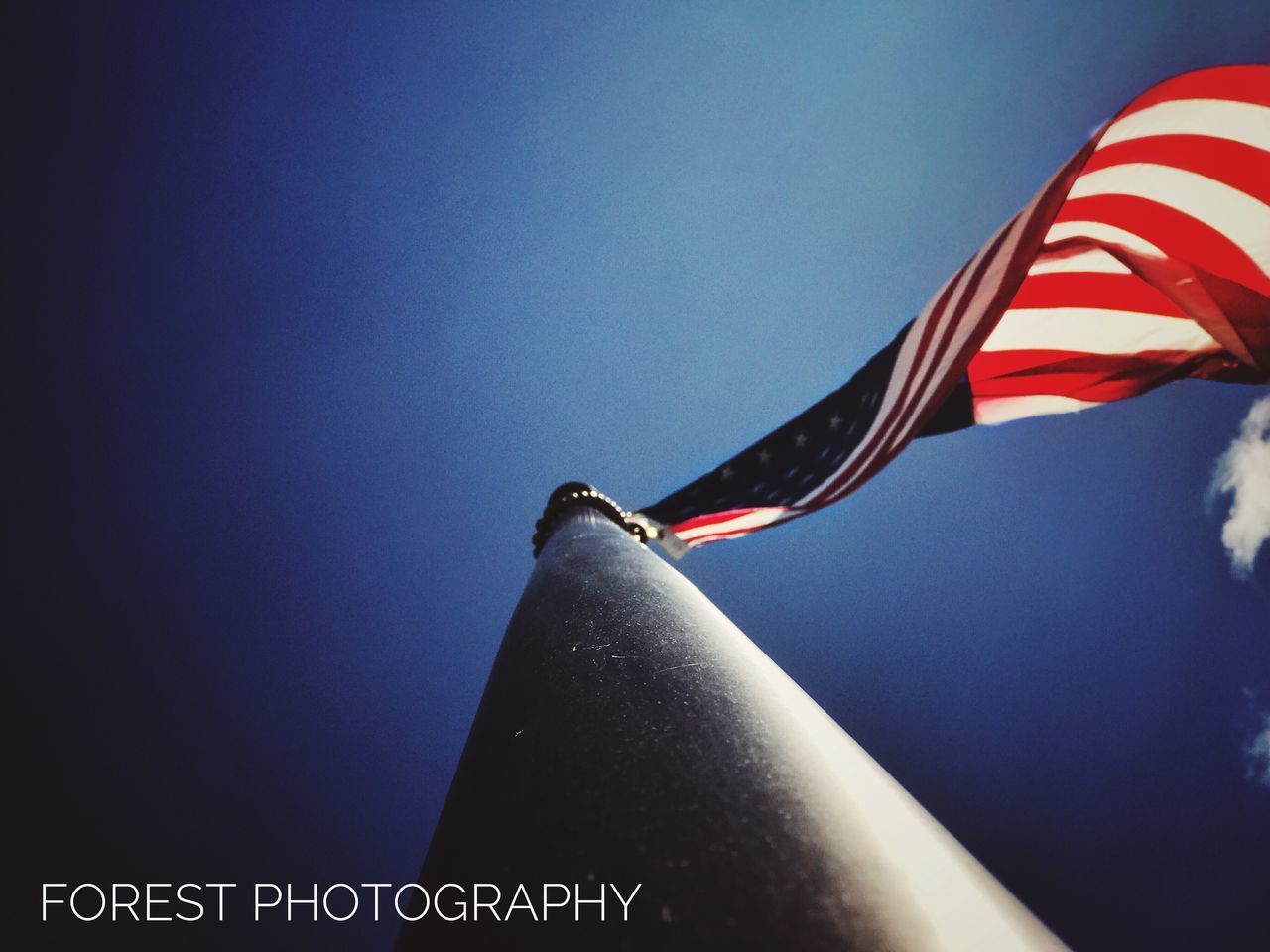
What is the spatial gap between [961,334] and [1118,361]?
1975 millimetres

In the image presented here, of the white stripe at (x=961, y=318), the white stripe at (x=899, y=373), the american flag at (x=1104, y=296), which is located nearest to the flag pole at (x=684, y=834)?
the white stripe at (x=961, y=318)

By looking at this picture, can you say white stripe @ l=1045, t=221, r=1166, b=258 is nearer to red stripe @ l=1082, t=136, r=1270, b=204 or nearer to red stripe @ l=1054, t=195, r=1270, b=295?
red stripe @ l=1054, t=195, r=1270, b=295

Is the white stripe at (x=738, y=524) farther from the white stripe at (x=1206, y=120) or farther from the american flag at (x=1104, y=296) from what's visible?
the white stripe at (x=1206, y=120)

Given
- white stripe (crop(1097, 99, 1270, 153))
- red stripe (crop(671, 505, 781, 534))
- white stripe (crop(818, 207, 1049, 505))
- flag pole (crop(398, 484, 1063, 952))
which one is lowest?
flag pole (crop(398, 484, 1063, 952))

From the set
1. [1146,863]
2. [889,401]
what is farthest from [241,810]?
[1146,863]

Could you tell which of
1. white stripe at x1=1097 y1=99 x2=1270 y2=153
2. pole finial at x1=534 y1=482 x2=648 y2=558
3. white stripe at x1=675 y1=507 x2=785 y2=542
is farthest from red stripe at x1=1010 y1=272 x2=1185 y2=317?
pole finial at x1=534 y1=482 x2=648 y2=558

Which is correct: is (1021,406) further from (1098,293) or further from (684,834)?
(684,834)

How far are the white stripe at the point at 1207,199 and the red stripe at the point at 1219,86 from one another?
40 centimetres

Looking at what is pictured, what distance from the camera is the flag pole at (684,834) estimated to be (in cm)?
77

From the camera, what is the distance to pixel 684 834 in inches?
35.6

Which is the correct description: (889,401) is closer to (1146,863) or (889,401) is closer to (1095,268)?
(1095,268)

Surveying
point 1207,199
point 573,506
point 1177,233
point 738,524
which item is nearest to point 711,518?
point 738,524

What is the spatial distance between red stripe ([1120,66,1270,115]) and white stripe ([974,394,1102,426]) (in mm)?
2034

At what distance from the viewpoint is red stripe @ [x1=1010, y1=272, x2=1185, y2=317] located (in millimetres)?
4375
